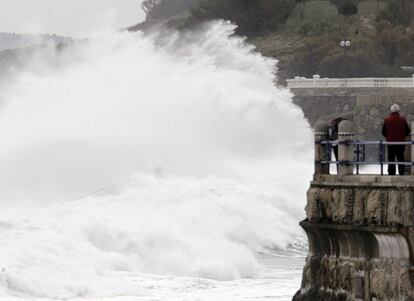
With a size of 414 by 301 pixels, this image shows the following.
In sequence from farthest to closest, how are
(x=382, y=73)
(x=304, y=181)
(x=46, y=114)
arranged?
(x=382, y=73) → (x=46, y=114) → (x=304, y=181)

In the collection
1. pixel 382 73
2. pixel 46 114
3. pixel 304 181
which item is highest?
pixel 382 73

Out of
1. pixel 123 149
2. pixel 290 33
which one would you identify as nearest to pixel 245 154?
pixel 123 149

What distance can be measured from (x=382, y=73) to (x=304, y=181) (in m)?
37.3

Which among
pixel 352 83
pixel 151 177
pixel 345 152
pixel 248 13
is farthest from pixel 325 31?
pixel 345 152

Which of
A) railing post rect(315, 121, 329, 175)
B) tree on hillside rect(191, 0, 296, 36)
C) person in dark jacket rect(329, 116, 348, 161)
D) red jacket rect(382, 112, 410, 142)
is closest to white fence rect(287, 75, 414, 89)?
tree on hillside rect(191, 0, 296, 36)

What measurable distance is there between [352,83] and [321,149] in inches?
1859

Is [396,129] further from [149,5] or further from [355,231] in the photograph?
[149,5]

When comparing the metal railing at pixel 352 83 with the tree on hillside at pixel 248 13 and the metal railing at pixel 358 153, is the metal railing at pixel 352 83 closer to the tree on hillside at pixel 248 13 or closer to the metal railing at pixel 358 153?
the tree on hillside at pixel 248 13

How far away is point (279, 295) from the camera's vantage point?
57.3ft

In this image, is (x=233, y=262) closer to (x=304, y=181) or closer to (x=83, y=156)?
(x=304, y=181)

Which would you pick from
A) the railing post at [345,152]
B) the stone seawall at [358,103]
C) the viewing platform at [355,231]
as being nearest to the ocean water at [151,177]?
the stone seawall at [358,103]

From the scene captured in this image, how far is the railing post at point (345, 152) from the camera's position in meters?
11.6

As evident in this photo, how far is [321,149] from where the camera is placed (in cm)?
1202

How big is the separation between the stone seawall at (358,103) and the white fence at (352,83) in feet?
0.52
